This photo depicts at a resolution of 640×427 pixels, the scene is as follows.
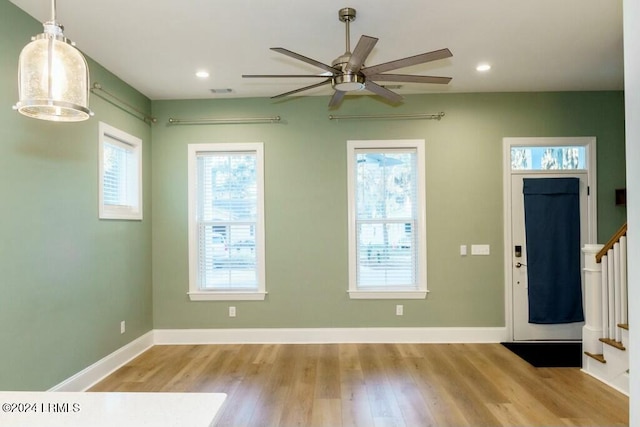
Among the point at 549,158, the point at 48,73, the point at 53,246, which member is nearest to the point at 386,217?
the point at 549,158

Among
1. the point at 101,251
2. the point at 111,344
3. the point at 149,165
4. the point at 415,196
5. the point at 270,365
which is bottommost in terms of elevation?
the point at 270,365

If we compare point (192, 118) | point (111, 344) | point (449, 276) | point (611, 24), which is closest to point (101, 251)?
point (111, 344)

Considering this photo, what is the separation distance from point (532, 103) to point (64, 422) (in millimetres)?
5066

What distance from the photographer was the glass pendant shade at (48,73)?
1.17 m

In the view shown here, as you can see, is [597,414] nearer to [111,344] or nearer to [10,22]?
[111,344]

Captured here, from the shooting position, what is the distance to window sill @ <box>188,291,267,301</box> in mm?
4398

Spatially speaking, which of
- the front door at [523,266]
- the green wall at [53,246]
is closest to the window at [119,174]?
the green wall at [53,246]

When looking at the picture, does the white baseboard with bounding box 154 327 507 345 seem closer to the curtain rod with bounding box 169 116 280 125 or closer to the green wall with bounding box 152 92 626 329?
the green wall with bounding box 152 92 626 329

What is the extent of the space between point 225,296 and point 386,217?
7.26 ft

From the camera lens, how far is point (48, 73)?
117 centimetres

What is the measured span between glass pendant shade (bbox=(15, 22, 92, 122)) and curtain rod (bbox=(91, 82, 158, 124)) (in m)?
2.55

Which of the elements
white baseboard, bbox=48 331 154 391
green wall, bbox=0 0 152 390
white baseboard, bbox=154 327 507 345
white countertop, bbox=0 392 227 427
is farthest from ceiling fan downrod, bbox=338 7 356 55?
white baseboard, bbox=48 331 154 391

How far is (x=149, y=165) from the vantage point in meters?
4.43

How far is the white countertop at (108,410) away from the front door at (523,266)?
421 centimetres
